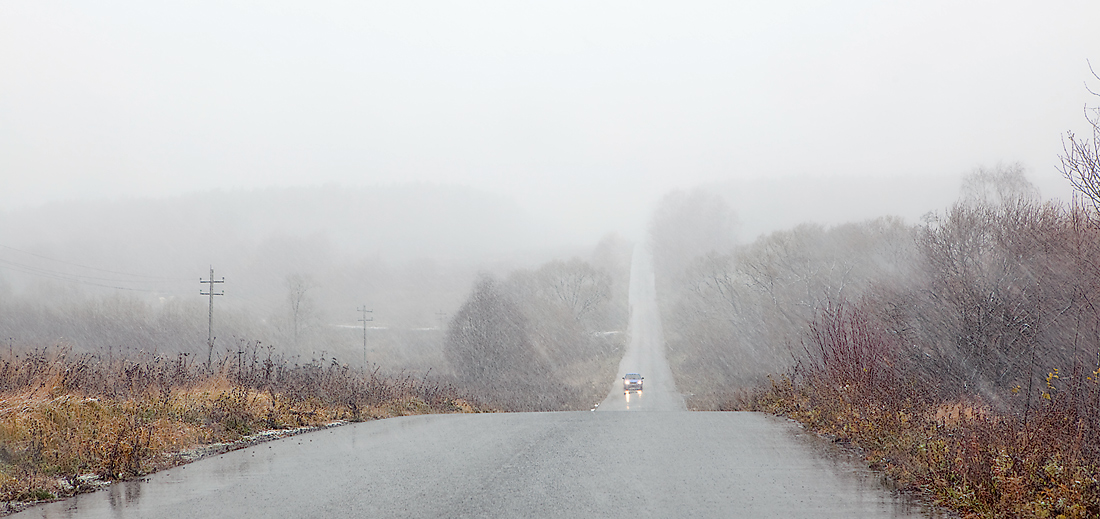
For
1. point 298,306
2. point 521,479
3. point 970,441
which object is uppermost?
point 970,441

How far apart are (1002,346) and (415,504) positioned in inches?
574

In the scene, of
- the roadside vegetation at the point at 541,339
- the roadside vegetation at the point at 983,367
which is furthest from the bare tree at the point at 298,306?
the roadside vegetation at the point at 983,367

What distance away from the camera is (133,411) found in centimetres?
1083

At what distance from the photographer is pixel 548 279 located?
85.8 meters

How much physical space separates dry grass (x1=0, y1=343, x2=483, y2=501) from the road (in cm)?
69

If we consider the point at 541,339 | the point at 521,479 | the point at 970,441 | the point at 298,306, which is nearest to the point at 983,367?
the point at 970,441

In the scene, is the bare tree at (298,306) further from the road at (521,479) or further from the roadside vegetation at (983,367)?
the road at (521,479)

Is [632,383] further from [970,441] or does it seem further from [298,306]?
[970,441]

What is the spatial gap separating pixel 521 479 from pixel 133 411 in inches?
241

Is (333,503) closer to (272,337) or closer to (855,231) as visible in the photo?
(855,231)

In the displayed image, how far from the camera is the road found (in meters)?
6.48

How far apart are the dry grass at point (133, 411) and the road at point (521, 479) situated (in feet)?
2.27

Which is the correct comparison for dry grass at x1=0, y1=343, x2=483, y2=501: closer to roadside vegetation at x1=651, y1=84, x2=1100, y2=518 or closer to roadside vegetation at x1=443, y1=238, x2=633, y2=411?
roadside vegetation at x1=651, y1=84, x2=1100, y2=518

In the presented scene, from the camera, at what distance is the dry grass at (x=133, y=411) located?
330 inches
